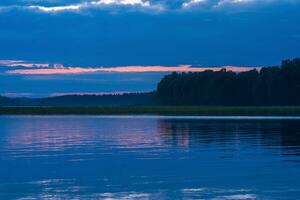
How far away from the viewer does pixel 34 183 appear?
2205cm

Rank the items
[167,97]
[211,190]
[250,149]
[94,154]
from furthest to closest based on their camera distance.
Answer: [167,97]
[250,149]
[94,154]
[211,190]

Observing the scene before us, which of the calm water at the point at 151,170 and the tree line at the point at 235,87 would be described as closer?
the calm water at the point at 151,170

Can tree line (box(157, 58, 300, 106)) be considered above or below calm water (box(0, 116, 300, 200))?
above

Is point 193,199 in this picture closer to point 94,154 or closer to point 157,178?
point 157,178

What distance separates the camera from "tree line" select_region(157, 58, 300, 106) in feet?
434

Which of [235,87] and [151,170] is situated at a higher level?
[235,87]

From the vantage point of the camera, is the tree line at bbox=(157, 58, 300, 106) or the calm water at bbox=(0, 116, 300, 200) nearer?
the calm water at bbox=(0, 116, 300, 200)

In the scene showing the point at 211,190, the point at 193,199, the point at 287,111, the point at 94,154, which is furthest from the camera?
the point at 287,111

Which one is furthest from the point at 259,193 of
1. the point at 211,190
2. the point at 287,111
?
the point at 287,111

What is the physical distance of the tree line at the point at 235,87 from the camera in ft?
434

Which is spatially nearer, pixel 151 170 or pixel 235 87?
pixel 151 170

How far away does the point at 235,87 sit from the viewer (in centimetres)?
14438

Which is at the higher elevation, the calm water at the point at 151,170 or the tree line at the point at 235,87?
the tree line at the point at 235,87

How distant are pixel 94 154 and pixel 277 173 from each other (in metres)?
11.0
